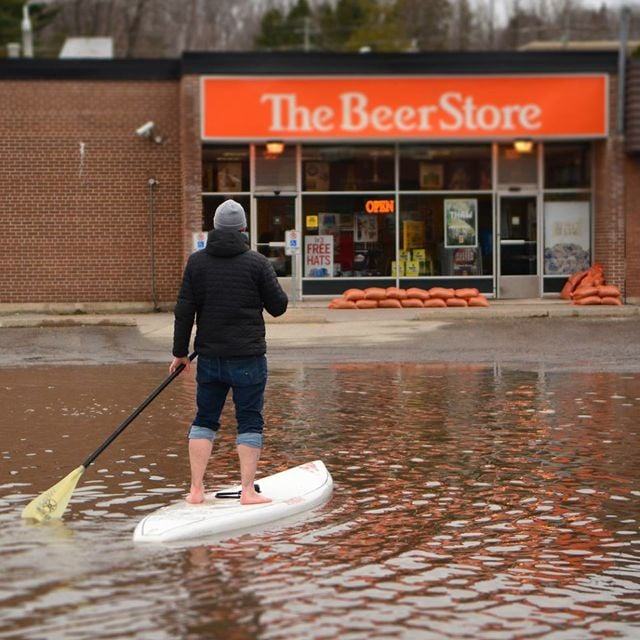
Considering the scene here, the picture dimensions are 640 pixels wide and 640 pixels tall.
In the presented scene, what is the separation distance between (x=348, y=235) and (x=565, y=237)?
4.45 meters

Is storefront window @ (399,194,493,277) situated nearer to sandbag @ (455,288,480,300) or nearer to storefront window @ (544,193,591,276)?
storefront window @ (544,193,591,276)

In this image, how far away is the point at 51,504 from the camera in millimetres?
8398

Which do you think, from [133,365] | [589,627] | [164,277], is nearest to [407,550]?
[589,627]

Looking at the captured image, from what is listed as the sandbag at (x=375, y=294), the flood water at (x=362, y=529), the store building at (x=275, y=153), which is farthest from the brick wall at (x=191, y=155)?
the flood water at (x=362, y=529)

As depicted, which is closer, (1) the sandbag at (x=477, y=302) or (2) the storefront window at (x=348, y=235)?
(1) the sandbag at (x=477, y=302)

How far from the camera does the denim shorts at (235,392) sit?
856cm

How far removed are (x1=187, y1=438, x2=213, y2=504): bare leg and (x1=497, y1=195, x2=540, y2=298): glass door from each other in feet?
69.6

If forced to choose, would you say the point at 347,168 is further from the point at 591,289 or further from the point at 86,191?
the point at 591,289

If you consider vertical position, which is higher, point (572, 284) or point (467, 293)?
point (572, 284)

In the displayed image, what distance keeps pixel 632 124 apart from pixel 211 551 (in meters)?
22.2

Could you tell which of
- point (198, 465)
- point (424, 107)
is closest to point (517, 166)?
point (424, 107)

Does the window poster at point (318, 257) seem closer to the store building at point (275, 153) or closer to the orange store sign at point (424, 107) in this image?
the store building at point (275, 153)

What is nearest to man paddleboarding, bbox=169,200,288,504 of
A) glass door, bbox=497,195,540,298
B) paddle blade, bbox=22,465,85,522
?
paddle blade, bbox=22,465,85,522

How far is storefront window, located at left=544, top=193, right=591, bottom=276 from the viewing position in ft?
96.5
